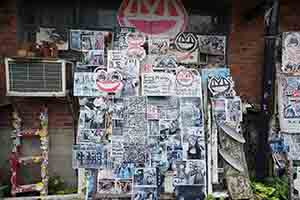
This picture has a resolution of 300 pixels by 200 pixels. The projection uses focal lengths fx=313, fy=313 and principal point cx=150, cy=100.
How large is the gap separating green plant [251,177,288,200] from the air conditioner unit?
111 inches

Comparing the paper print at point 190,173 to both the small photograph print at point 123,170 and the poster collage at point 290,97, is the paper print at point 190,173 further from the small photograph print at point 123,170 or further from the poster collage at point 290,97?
the poster collage at point 290,97

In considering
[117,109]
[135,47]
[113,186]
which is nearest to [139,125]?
[117,109]

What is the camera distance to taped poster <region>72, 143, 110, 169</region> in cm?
387

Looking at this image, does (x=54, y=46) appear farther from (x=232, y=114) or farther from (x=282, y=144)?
(x=282, y=144)

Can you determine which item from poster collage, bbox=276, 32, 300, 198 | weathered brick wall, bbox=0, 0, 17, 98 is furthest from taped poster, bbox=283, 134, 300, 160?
weathered brick wall, bbox=0, 0, 17, 98

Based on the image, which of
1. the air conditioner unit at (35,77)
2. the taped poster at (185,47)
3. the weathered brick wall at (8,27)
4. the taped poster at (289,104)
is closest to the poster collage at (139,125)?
the air conditioner unit at (35,77)

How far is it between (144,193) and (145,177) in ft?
0.62

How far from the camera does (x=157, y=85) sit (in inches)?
157

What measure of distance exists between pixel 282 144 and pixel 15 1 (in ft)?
13.7

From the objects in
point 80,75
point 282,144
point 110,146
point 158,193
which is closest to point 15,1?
point 80,75

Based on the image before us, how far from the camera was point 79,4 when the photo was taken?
14.6 feet

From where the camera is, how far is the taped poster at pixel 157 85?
3.97m

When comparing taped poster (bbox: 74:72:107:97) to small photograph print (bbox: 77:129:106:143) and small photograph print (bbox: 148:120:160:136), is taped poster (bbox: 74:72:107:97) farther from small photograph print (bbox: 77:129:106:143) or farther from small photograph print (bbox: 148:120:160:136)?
small photograph print (bbox: 148:120:160:136)

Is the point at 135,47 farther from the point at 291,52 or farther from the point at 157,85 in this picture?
the point at 291,52
